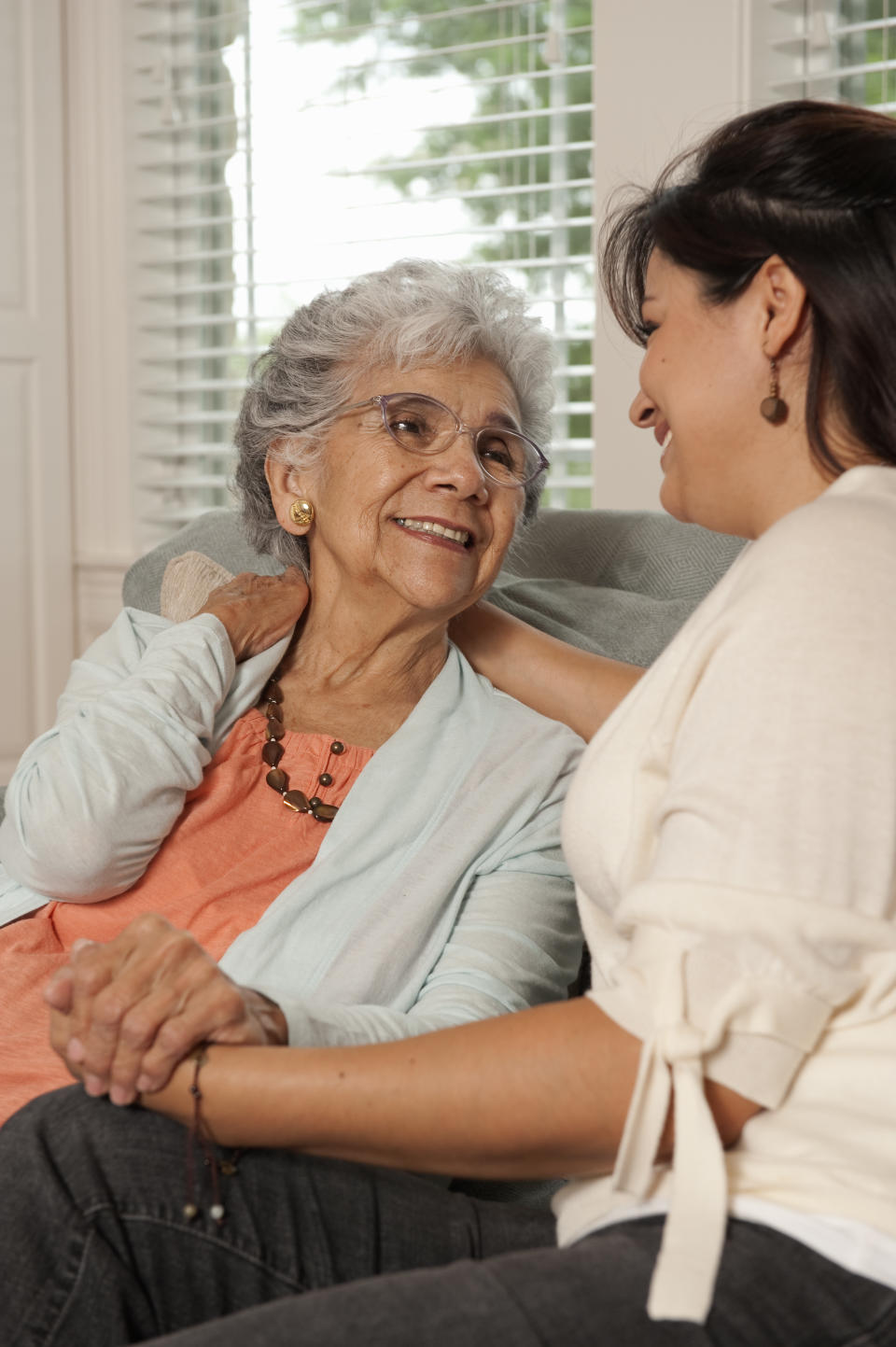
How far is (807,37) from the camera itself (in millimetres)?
2770

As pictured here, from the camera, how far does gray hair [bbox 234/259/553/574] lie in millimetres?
1767

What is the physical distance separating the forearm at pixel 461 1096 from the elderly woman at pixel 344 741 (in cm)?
27

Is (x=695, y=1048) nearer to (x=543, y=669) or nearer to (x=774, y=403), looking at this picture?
(x=774, y=403)

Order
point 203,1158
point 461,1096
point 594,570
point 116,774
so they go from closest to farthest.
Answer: point 461,1096 < point 203,1158 < point 116,774 < point 594,570

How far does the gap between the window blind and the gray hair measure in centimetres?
145

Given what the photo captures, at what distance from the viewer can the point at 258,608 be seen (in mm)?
1792

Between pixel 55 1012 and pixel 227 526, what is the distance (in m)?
1.25

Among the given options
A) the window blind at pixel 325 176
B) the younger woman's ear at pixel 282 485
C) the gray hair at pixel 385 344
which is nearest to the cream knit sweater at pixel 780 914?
the gray hair at pixel 385 344

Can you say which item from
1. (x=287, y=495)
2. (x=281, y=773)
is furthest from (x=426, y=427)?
(x=281, y=773)

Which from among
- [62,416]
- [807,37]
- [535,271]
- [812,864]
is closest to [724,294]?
[812,864]

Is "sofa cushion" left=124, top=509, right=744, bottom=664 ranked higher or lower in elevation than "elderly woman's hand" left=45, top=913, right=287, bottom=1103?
higher

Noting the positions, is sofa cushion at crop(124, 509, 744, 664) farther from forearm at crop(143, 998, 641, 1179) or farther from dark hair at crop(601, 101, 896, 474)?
forearm at crop(143, 998, 641, 1179)

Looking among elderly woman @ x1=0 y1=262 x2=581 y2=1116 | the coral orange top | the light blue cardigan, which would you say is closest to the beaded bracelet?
elderly woman @ x1=0 y1=262 x2=581 y2=1116

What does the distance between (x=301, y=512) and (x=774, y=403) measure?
2.87 feet
